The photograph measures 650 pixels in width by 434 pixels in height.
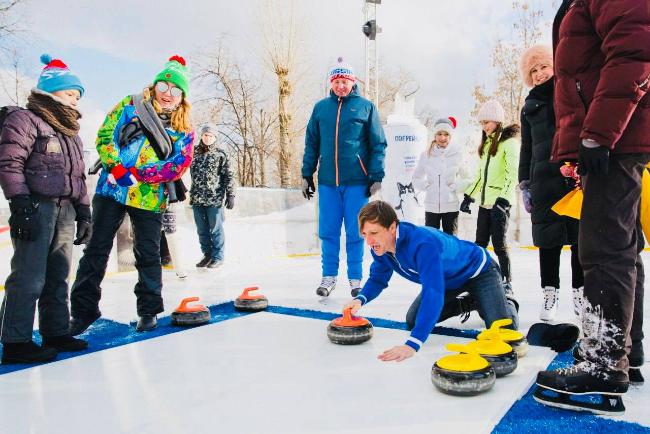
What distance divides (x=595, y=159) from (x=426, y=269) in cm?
78

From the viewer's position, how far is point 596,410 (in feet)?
4.99

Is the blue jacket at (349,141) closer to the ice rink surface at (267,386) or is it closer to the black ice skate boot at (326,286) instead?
the black ice skate boot at (326,286)

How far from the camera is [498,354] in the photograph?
1.83m

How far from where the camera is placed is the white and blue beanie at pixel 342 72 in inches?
141

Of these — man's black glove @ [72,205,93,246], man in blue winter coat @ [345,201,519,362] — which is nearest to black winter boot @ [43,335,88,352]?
man's black glove @ [72,205,93,246]

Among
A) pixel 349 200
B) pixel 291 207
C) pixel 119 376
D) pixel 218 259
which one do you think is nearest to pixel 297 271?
pixel 218 259

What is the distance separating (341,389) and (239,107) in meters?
14.9

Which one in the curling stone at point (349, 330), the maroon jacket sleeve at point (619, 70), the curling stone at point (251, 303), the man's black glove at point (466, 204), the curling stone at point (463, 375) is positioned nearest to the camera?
the maroon jacket sleeve at point (619, 70)

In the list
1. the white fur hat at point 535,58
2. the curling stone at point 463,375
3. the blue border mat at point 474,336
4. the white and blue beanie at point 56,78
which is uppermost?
the white fur hat at point 535,58

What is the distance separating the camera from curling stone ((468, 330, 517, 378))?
181cm

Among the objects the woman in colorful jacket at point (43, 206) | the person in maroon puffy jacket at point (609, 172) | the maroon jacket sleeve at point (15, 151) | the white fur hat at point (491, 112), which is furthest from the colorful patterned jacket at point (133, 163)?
the white fur hat at point (491, 112)

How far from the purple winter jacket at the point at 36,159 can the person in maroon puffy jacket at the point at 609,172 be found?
2.14 m

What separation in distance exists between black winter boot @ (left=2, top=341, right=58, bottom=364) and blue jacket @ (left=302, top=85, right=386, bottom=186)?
2.07 metres

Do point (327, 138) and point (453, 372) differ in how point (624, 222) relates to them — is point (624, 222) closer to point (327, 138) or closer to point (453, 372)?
point (453, 372)
